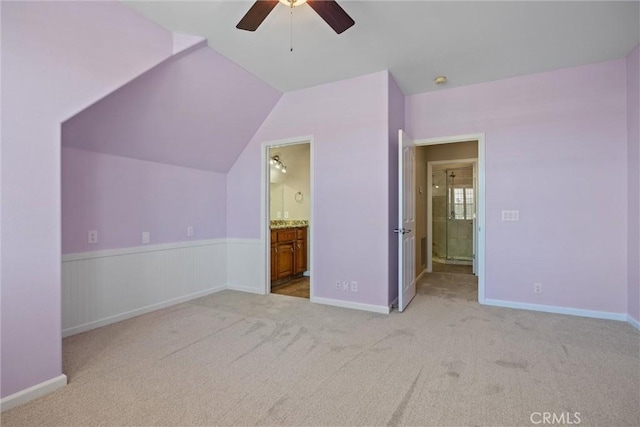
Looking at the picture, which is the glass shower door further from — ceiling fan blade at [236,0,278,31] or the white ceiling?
ceiling fan blade at [236,0,278,31]

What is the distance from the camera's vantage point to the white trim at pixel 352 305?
3.38 m

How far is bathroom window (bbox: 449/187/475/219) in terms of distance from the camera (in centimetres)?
711

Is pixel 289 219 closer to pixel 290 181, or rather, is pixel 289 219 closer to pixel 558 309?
pixel 290 181

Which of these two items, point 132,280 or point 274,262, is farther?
point 274,262

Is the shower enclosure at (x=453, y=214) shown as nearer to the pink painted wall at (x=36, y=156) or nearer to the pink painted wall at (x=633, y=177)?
the pink painted wall at (x=633, y=177)

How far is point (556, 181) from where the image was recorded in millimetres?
3359

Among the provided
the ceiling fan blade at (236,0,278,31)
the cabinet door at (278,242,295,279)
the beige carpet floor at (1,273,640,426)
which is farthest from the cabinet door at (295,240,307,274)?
the ceiling fan blade at (236,0,278,31)

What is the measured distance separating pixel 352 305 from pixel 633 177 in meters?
3.12

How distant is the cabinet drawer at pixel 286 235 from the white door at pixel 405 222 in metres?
1.89

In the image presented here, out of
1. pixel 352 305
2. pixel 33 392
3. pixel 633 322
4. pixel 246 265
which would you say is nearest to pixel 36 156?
pixel 33 392

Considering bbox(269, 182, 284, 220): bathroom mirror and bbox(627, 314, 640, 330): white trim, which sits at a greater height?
bbox(269, 182, 284, 220): bathroom mirror

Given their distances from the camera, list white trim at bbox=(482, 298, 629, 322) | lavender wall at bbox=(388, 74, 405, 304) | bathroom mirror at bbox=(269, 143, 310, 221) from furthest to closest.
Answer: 1. bathroom mirror at bbox=(269, 143, 310, 221)
2. lavender wall at bbox=(388, 74, 405, 304)
3. white trim at bbox=(482, 298, 629, 322)

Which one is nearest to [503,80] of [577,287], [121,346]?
[577,287]

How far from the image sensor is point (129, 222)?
3256mm
